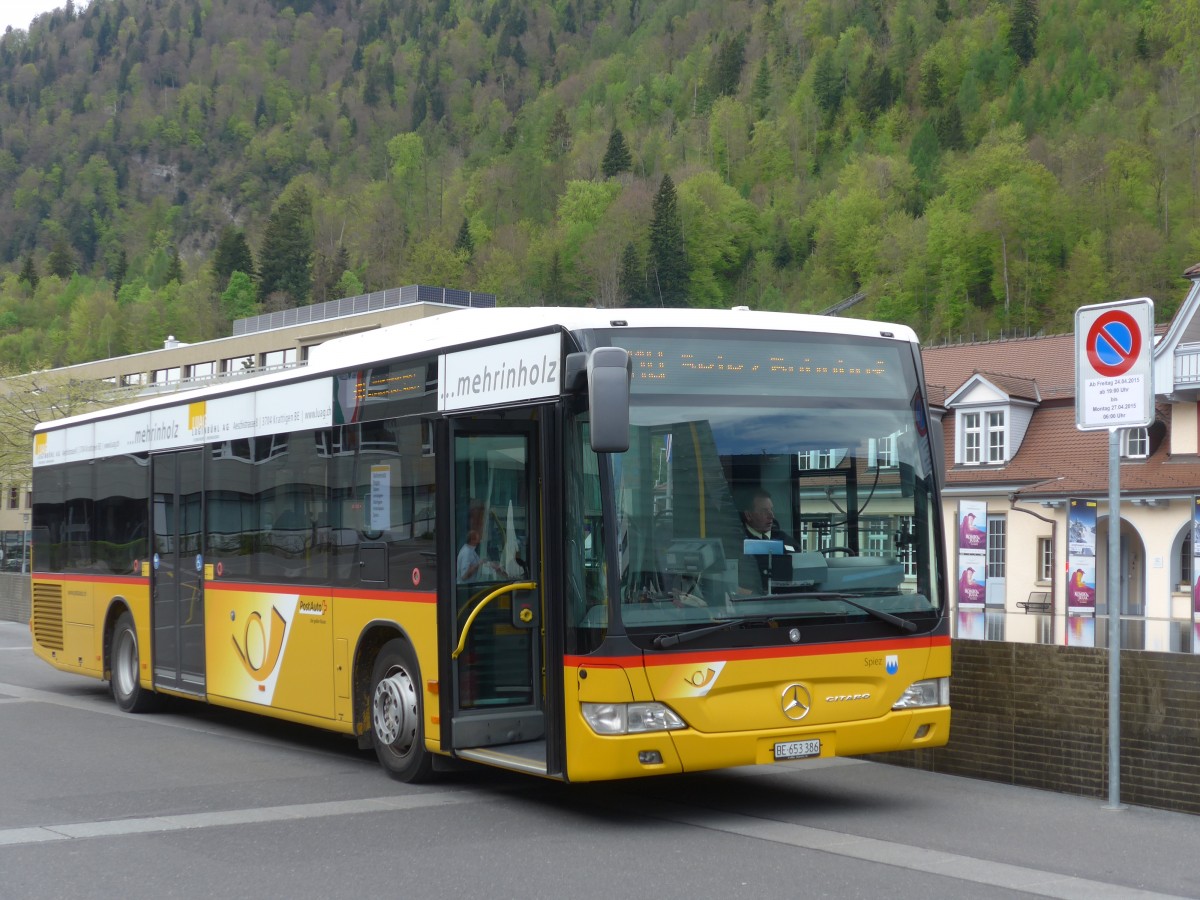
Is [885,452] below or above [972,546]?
above

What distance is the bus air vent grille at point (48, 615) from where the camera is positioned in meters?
17.3

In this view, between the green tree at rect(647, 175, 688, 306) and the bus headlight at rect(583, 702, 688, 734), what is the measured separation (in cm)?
8773

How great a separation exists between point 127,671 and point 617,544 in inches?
344

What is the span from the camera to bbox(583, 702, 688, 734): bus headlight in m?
8.24

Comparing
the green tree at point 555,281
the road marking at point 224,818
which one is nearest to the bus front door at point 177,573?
the road marking at point 224,818

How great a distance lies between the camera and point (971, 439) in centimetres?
4381

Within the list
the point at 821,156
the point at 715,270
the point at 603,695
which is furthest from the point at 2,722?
the point at 821,156

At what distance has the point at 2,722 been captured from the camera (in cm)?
1423

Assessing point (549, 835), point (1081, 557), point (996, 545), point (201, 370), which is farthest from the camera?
point (201, 370)

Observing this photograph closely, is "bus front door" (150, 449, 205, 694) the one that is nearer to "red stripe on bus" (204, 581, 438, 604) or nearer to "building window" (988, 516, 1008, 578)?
"red stripe on bus" (204, 581, 438, 604)

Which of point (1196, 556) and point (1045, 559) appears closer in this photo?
point (1196, 556)

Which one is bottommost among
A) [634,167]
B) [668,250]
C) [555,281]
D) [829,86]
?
[555,281]

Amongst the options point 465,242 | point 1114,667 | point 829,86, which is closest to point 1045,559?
point 1114,667

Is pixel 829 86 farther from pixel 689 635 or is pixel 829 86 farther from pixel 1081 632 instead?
pixel 689 635
